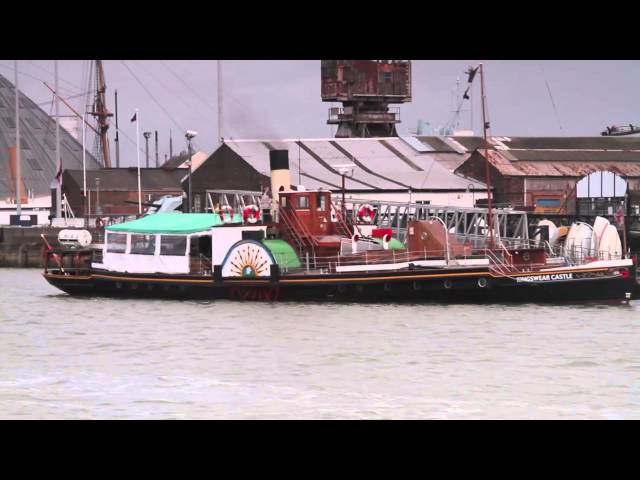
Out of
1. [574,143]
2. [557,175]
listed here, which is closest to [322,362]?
[557,175]

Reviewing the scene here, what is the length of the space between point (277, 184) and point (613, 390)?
97.2 ft

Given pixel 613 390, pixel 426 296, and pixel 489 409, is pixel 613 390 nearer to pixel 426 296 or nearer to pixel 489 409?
pixel 489 409

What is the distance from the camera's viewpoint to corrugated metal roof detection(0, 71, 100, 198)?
6918 inches

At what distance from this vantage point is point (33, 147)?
615ft

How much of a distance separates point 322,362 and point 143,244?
23.6 meters

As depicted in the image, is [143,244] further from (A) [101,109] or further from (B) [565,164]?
(A) [101,109]

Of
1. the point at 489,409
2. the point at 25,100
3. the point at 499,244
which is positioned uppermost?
the point at 25,100

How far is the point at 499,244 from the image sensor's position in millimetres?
54688

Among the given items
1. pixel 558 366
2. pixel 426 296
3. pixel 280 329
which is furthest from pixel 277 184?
pixel 558 366

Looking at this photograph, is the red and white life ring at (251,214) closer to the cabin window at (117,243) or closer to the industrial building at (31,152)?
the cabin window at (117,243)

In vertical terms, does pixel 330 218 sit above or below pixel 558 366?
above

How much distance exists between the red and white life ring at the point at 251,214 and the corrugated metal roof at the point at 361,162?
36717mm

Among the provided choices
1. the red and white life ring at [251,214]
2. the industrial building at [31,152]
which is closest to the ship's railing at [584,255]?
the red and white life ring at [251,214]

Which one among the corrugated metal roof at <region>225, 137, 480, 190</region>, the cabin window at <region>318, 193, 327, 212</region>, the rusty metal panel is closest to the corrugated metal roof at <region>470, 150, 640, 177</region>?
the corrugated metal roof at <region>225, 137, 480, 190</region>
